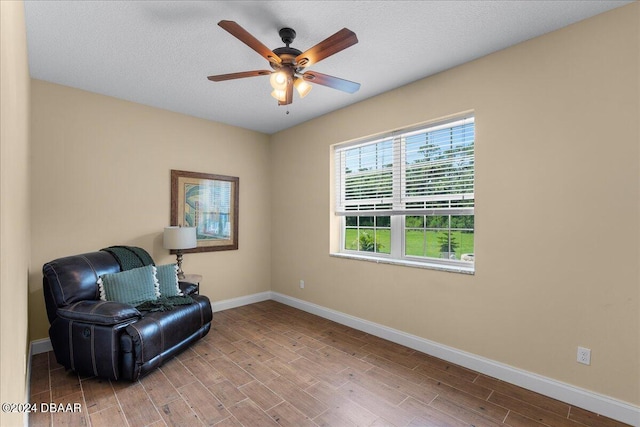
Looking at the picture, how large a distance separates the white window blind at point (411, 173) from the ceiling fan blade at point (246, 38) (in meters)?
1.75

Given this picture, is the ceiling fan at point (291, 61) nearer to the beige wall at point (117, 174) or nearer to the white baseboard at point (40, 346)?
the beige wall at point (117, 174)

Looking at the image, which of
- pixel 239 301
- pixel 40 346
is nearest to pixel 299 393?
pixel 239 301

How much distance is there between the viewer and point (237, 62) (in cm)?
270

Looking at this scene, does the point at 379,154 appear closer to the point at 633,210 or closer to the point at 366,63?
the point at 366,63

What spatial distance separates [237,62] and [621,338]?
3.58 m

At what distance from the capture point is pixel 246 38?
6.02 feet

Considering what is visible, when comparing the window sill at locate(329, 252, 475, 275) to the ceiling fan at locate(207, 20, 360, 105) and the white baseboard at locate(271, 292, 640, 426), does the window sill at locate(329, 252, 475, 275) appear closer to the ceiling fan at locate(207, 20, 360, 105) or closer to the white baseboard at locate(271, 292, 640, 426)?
the white baseboard at locate(271, 292, 640, 426)

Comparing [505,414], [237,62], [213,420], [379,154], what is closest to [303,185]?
[379,154]

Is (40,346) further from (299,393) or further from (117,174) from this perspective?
(299,393)

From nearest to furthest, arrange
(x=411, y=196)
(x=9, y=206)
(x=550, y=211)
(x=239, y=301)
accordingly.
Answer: (x=9, y=206)
(x=550, y=211)
(x=411, y=196)
(x=239, y=301)

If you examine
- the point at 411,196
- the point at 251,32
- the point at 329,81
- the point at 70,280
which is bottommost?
the point at 70,280

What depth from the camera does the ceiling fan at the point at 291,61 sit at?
186 centimetres

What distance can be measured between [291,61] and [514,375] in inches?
118

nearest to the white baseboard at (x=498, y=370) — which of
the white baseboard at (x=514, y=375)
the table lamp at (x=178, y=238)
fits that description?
the white baseboard at (x=514, y=375)
